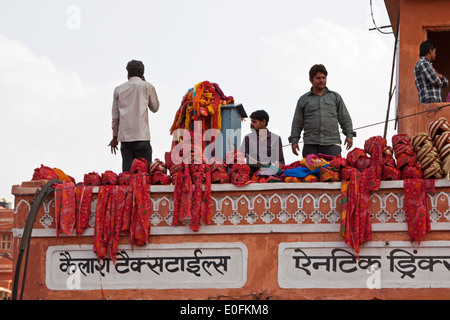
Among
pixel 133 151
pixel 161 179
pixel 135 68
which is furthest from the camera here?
pixel 135 68

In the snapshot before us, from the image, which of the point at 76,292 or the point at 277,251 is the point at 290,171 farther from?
the point at 76,292

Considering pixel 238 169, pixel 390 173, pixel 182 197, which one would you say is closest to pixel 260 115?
pixel 238 169

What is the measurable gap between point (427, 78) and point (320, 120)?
4.65 ft

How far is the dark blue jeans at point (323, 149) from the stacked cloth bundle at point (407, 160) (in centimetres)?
94

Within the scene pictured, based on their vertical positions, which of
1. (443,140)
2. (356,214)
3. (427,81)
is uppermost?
(427,81)

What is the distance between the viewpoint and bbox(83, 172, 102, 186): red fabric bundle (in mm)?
7988

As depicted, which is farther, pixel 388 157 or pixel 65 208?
pixel 65 208

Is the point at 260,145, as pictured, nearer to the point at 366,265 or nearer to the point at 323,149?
the point at 323,149

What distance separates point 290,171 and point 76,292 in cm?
243

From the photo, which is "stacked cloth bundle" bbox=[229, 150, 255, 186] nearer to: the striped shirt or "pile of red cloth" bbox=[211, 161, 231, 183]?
"pile of red cloth" bbox=[211, 161, 231, 183]

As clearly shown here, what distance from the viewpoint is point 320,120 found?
337 inches

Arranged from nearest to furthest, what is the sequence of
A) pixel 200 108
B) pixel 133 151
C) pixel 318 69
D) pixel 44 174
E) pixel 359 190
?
pixel 359 190 → pixel 44 174 → pixel 200 108 → pixel 318 69 → pixel 133 151

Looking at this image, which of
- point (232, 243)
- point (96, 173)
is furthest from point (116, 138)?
point (232, 243)

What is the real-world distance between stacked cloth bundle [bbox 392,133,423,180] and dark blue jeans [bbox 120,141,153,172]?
106 inches
